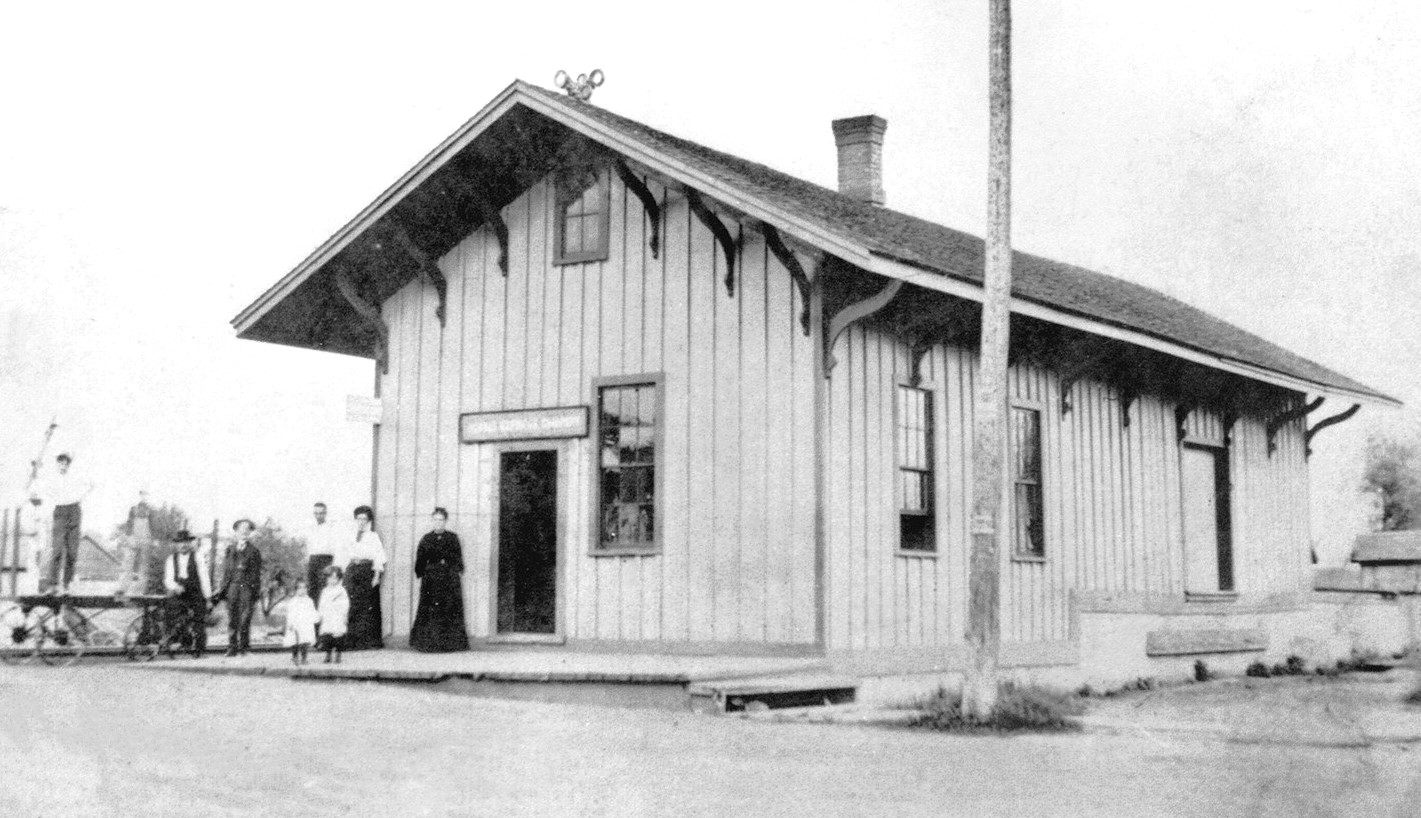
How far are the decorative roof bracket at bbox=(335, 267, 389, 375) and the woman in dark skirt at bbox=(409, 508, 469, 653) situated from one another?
1.92 m

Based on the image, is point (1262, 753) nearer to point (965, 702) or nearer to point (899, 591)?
point (965, 702)

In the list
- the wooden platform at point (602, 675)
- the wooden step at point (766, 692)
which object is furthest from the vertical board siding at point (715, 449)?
the wooden step at point (766, 692)

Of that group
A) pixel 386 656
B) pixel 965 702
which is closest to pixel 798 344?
pixel 965 702

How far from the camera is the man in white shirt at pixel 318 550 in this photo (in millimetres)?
15234

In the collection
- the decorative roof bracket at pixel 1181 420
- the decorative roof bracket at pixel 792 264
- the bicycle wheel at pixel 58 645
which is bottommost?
the bicycle wheel at pixel 58 645

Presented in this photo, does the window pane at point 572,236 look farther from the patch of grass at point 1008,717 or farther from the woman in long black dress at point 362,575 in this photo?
the patch of grass at point 1008,717

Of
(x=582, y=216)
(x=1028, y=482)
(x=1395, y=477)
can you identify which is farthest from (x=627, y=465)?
(x=1395, y=477)

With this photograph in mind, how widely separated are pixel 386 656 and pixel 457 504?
5.35 ft

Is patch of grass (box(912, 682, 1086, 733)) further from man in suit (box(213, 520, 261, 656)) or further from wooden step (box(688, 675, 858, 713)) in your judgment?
man in suit (box(213, 520, 261, 656))

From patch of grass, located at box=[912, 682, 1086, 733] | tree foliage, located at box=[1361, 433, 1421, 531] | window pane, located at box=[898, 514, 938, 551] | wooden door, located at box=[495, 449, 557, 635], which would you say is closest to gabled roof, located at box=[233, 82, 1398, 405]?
window pane, located at box=[898, 514, 938, 551]

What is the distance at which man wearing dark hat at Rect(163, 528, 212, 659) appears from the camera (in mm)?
15195

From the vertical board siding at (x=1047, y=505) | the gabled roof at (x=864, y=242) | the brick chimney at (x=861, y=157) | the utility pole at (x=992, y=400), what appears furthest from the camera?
the brick chimney at (x=861, y=157)

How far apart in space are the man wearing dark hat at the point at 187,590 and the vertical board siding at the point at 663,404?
1794mm

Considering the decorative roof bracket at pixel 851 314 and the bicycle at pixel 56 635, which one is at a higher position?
the decorative roof bracket at pixel 851 314
